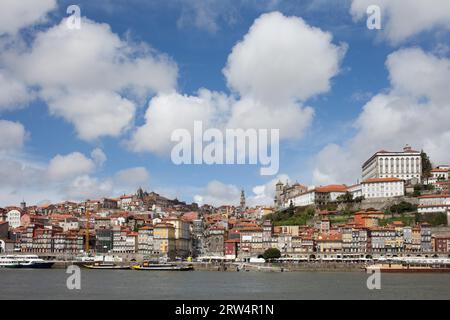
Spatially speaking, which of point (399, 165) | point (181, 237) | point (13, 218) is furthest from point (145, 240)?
point (399, 165)

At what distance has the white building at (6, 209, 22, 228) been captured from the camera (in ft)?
334

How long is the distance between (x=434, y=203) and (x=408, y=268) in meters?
14.6

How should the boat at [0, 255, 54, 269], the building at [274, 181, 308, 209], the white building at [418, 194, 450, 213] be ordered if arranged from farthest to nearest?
the building at [274, 181, 308, 209] < the white building at [418, 194, 450, 213] < the boat at [0, 255, 54, 269]

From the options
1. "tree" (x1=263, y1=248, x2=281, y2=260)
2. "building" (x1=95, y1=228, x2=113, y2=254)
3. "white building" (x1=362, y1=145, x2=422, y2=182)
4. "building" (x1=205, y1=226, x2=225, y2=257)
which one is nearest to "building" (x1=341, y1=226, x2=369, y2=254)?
"tree" (x1=263, y1=248, x2=281, y2=260)

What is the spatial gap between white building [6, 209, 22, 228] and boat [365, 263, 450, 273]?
56.7m

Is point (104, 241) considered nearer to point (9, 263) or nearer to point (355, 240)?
point (9, 263)

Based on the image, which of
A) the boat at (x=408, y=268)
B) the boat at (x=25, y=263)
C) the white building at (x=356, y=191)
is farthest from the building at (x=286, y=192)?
the boat at (x=25, y=263)

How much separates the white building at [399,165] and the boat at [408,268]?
21.9m

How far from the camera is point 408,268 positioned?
65.3 m

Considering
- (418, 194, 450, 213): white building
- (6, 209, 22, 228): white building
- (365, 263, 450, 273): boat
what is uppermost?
(418, 194, 450, 213): white building

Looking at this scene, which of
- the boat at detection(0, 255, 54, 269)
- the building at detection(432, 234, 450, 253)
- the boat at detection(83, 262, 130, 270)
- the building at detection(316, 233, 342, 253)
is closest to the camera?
the boat at detection(83, 262, 130, 270)

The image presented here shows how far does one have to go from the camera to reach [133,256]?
8512 centimetres

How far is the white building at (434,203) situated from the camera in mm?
76500

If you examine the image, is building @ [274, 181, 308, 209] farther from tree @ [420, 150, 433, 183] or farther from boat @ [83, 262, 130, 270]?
boat @ [83, 262, 130, 270]
